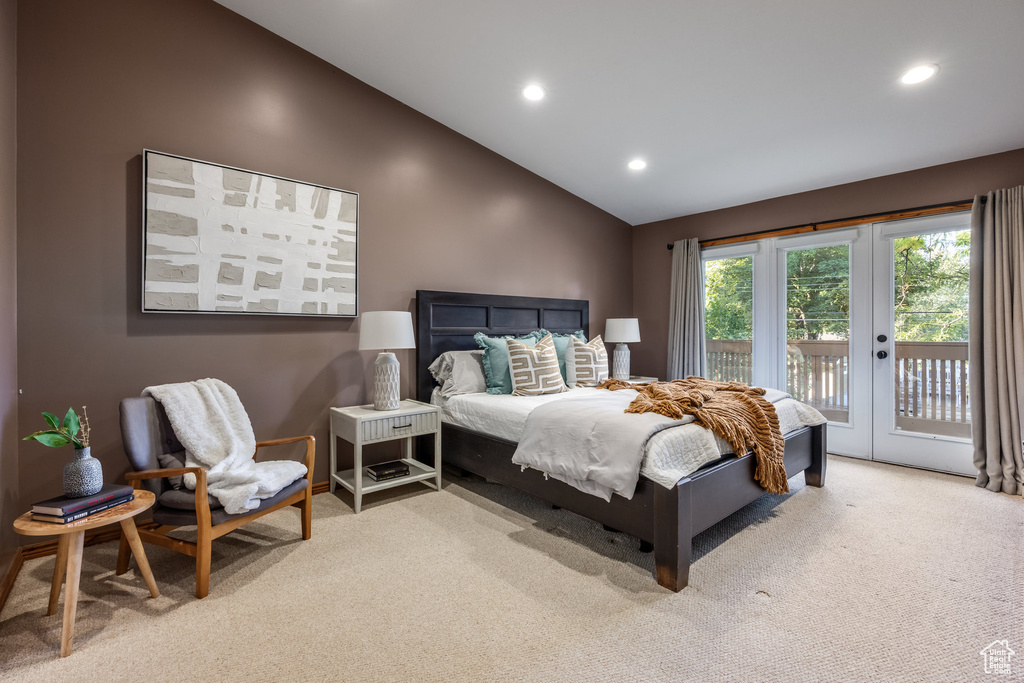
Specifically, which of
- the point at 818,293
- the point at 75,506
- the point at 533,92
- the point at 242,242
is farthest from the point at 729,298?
the point at 75,506

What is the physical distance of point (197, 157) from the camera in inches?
106

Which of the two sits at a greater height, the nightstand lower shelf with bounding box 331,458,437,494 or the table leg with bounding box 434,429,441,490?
the table leg with bounding box 434,429,441,490

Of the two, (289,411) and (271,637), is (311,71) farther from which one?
(271,637)

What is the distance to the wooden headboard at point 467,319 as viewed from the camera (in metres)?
3.66

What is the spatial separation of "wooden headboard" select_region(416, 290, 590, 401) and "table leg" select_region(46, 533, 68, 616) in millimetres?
2148

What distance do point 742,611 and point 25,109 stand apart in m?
3.99

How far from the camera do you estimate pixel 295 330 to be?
309cm

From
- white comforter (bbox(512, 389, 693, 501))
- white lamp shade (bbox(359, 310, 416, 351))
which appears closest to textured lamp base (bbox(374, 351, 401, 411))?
white lamp shade (bbox(359, 310, 416, 351))

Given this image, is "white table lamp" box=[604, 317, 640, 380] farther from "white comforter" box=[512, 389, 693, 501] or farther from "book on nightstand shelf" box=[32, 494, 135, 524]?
"book on nightstand shelf" box=[32, 494, 135, 524]

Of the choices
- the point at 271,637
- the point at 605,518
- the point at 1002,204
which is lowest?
the point at 271,637

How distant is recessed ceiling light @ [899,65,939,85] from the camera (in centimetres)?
255

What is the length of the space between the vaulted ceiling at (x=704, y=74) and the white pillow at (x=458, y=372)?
6.26 ft

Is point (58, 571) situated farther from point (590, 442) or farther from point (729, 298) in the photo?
point (729, 298)

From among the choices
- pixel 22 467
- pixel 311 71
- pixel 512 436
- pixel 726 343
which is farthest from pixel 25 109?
pixel 726 343
